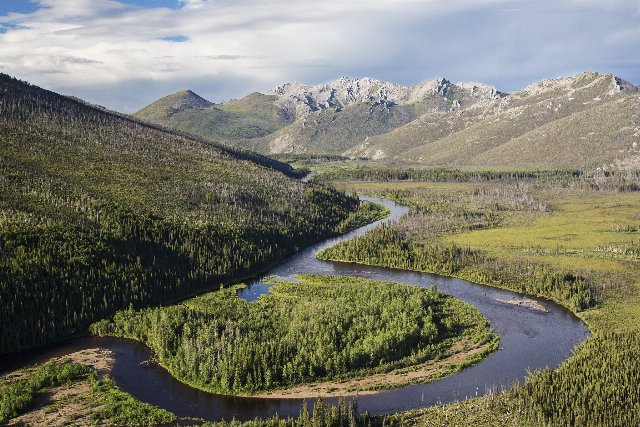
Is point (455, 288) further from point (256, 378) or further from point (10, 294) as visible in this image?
point (10, 294)

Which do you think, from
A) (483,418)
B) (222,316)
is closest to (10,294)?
(222,316)

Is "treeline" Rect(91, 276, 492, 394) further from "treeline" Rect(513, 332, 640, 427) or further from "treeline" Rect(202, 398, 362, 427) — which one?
"treeline" Rect(513, 332, 640, 427)

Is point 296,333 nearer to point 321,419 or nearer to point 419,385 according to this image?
point 419,385

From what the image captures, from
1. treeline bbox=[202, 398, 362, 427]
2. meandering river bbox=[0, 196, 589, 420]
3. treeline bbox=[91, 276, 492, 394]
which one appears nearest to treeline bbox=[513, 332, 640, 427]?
meandering river bbox=[0, 196, 589, 420]

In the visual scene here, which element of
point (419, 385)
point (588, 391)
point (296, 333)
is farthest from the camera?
point (296, 333)

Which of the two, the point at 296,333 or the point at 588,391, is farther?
the point at 296,333

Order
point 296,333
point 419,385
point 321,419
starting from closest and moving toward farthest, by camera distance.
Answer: point 321,419 < point 419,385 < point 296,333

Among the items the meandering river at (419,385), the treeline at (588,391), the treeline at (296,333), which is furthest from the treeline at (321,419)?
the treeline at (588,391)

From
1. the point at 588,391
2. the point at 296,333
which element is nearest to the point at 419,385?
the point at 296,333

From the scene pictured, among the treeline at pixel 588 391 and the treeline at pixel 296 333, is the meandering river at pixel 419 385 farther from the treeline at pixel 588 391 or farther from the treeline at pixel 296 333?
the treeline at pixel 588 391
